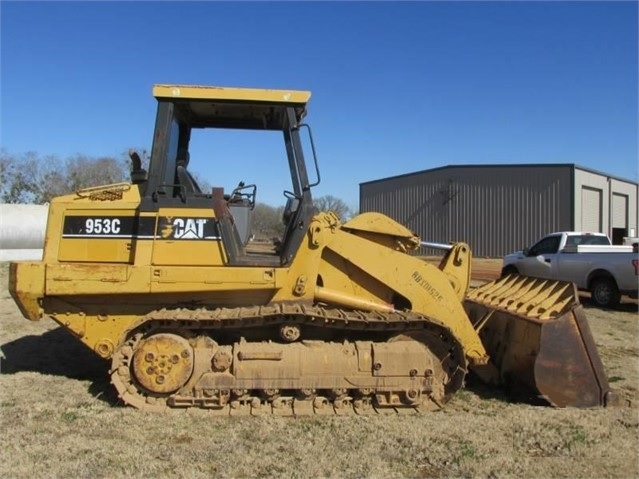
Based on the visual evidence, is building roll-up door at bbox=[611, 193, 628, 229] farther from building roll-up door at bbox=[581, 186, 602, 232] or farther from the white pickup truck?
the white pickup truck

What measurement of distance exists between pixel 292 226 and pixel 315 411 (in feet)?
5.95

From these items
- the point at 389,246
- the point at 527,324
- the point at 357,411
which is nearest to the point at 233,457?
the point at 357,411

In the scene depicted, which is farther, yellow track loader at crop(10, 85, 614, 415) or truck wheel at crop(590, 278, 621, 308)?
truck wheel at crop(590, 278, 621, 308)

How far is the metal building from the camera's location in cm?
3228

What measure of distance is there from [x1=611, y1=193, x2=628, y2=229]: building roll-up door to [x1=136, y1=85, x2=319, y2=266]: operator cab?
36.1 m

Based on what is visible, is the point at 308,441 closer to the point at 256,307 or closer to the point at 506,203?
→ the point at 256,307

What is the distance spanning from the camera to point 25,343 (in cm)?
859

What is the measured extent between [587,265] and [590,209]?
21868 millimetres

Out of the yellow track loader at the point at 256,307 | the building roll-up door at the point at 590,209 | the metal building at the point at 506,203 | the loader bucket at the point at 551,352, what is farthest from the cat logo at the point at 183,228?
the building roll-up door at the point at 590,209

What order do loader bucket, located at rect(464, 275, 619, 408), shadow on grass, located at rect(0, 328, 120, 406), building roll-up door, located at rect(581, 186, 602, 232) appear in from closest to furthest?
1. loader bucket, located at rect(464, 275, 619, 408)
2. shadow on grass, located at rect(0, 328, 120, 406)
3. building roll-up door, located at rect(581, 186, 602, 232)

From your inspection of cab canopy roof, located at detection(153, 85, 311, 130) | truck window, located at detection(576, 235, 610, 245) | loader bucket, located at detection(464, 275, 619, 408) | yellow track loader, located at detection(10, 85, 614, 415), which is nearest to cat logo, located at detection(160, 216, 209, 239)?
yellow track loader, located at detection(10, 85, 614, 415)

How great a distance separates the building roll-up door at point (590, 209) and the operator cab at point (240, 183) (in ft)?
102

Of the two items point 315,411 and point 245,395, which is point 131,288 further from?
point 315,411

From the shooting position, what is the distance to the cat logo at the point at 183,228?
225 inches
